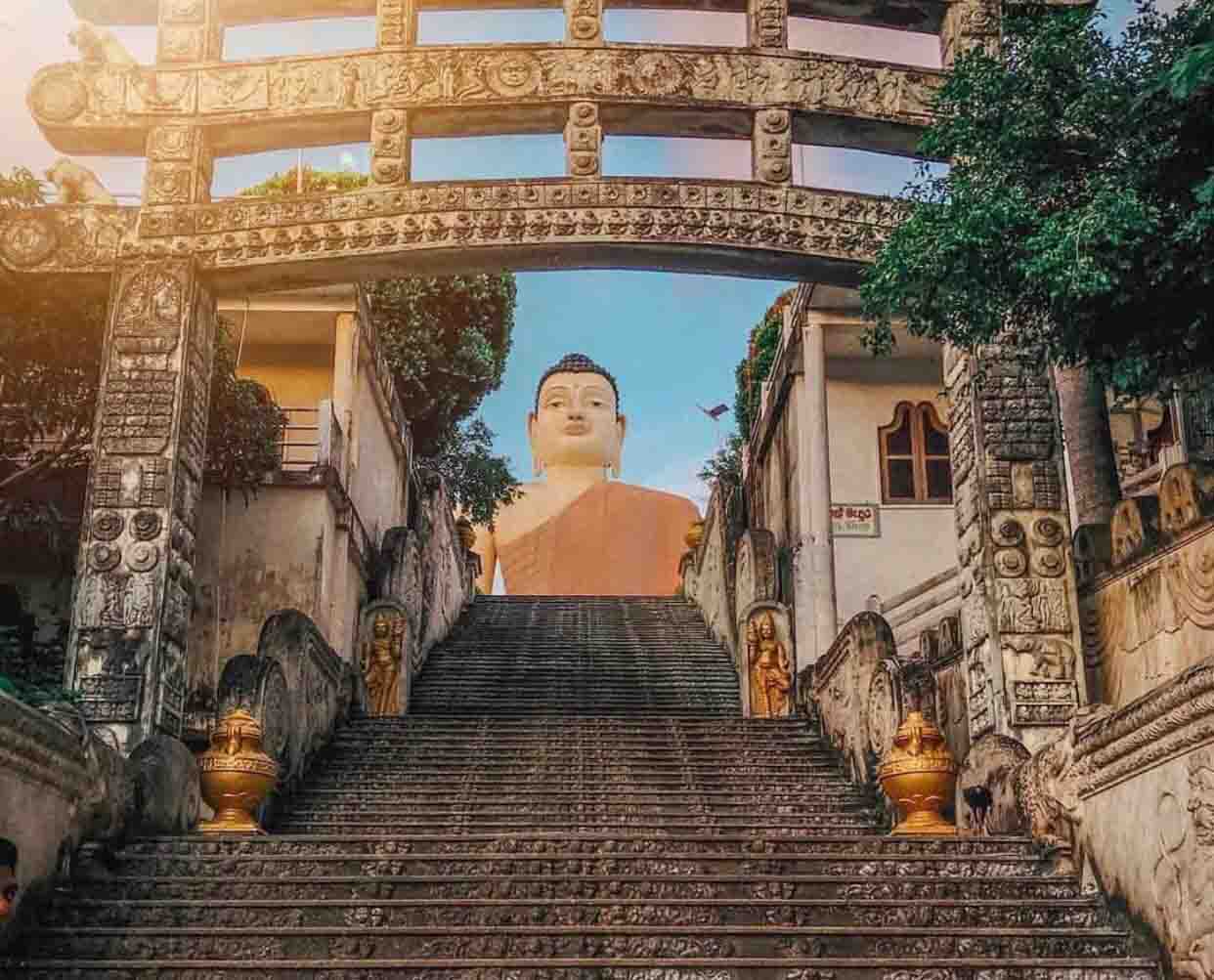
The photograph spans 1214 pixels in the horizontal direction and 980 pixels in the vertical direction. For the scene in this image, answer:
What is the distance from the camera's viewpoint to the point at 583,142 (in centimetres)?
1128

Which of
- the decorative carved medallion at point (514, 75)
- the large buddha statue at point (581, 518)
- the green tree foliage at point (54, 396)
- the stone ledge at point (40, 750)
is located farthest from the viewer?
the large buddha statue at point (581, 518)

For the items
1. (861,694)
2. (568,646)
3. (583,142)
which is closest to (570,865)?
(861,694)

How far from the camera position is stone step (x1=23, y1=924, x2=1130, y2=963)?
641 centimetres

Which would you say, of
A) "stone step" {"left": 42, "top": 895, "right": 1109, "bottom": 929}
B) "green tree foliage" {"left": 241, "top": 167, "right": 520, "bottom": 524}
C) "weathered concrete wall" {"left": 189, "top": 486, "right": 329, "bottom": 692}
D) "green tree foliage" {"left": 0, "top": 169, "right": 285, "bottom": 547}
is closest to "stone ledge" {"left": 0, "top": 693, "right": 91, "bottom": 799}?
"stone step" {"left": 42, "top": 895, "right": 1109, "bottom": 929}

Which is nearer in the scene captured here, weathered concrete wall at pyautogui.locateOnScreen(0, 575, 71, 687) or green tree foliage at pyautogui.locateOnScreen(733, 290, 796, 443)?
weathered concrete wall at pyautogui.locateOnScreen(0, 575, 71, 687)

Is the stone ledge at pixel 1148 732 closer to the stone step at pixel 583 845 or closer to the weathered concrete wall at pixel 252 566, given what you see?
the stone step at pixel 583 845

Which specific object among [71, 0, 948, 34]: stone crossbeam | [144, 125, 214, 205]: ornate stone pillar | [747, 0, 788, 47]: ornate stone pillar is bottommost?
[144, 125, 214, 205]: ornate stone pillar

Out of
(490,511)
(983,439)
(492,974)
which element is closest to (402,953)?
(492,974)

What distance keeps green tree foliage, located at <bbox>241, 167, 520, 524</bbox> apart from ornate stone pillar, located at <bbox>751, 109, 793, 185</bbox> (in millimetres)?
9667

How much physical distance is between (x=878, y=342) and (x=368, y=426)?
10.5m

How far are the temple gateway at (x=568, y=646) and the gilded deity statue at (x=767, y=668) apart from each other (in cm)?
4

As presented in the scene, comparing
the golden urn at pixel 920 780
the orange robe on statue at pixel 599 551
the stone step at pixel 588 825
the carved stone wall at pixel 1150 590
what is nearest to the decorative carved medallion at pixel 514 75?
the carved stone wall at pixel 1150 590

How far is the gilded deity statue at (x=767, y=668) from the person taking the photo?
1379 cm

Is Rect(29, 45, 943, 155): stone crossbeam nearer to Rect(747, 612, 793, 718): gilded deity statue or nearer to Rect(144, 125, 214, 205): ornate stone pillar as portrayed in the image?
Rect(144, 125, 214, 205): ornate stone pillar
